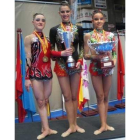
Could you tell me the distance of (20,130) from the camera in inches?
123

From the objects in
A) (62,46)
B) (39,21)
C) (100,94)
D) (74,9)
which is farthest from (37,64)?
(74,9)

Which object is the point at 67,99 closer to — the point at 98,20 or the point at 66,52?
the point at 66,52

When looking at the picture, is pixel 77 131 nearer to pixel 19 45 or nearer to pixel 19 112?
pixel 19 112

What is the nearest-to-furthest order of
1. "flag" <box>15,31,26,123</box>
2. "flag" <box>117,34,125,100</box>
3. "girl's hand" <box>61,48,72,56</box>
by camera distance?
"girl's hand" <box>61,48,72,56</box>
"flag" <box>15,31,26,123</box>
"flag" <box>117,34,125,100</box>

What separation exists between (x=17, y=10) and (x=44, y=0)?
518mm

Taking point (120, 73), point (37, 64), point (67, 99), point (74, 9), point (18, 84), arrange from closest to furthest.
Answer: point (37, 64)
point (67, 99)
point (18, 84)
point (74, 9)
point (120, 73)

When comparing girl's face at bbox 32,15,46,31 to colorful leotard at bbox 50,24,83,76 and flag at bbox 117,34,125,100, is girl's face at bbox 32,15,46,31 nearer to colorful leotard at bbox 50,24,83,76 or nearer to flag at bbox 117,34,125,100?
colorful leotard at bbox 50,24,83,76

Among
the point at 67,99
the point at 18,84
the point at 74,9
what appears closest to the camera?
the point at 67,99

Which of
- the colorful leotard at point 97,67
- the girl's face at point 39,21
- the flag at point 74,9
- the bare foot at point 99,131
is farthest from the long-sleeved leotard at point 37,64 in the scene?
the flag at point 74,9

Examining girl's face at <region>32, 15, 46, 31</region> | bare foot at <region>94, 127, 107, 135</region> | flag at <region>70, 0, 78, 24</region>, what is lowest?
bare foot at <region>94, 127, 107, 135</region>

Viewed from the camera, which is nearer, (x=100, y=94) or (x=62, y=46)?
(x=62, y=46)

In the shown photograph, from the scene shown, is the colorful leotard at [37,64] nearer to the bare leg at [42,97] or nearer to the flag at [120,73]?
the bare leg at [42,97]

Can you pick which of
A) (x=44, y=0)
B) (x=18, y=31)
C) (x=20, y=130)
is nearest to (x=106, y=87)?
(x=20, y=130)

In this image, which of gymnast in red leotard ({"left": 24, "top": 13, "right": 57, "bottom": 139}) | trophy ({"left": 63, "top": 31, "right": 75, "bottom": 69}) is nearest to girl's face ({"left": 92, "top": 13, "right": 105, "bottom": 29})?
trophy ({"left": 63, "top": 31, "right": 75, "bottom": 69})
